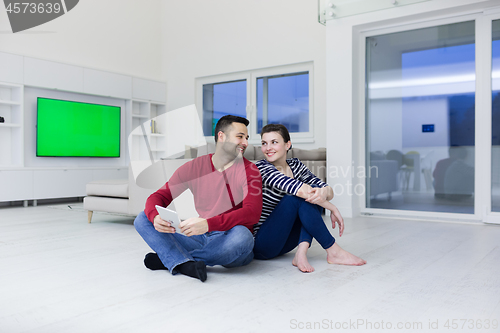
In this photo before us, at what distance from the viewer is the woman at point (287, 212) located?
2039 millimetres

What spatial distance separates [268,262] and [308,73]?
4.16 meters

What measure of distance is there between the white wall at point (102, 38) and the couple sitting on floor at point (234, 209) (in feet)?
15.5

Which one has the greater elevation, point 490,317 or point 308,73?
point 308,73

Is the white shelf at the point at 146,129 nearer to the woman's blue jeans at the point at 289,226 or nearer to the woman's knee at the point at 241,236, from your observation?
the woman's blue jeans at the point at 289,226

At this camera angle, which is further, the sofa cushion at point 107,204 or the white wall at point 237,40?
the white wall at point 237,40

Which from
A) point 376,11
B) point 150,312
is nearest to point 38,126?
point 376,11

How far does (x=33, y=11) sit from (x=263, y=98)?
11.6 feet

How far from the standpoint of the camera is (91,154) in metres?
6.39

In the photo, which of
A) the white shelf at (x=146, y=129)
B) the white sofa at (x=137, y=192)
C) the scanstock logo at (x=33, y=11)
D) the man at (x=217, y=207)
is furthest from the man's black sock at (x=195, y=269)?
the white shelf at (x=146, y=129)

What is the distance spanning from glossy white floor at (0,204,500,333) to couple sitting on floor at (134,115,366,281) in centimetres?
11

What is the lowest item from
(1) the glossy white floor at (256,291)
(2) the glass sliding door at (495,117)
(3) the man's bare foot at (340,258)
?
(1) the glossy white floor at (256,291)

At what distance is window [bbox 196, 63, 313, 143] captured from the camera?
19.6ft

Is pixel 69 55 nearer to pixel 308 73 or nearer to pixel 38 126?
pixel 38 126

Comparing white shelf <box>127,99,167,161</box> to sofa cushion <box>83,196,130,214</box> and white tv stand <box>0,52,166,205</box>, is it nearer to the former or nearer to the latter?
white tv stand <box>0,52,166,205</box>
